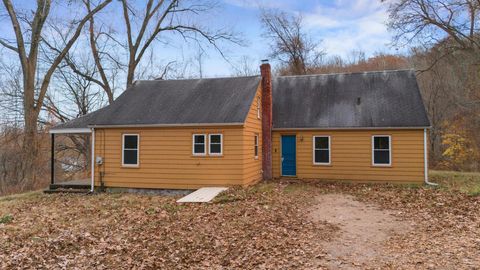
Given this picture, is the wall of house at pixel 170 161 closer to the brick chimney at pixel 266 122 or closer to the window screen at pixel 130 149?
the window screen at pixel 130 149

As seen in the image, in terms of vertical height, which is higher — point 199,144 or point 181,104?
point 181,104

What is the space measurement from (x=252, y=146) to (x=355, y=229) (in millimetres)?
6973

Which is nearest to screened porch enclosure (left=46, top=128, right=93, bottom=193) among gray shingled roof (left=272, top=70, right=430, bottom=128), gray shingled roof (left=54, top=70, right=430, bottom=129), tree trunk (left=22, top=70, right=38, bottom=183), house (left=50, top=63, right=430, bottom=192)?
tree trunk (left=22, top=70, right=38, bottom=183)

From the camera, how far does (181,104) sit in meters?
14.4

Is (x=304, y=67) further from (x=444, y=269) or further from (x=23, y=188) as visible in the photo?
(x=444, y=269)

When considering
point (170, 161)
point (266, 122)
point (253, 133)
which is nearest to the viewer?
point (170, 161)

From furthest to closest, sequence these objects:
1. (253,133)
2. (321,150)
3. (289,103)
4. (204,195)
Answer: (289,103), (321,150), (253,133), (204,195)

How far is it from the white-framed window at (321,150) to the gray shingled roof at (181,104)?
12.2ft

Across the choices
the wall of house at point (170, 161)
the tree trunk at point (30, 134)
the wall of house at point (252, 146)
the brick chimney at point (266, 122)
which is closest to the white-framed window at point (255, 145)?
the wall of house at point (252, 146)

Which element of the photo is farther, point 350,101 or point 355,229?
point 350,101

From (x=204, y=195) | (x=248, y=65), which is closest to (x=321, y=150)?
(x=204, y=195)

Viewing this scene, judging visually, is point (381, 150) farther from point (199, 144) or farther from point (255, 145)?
point (199, 144)

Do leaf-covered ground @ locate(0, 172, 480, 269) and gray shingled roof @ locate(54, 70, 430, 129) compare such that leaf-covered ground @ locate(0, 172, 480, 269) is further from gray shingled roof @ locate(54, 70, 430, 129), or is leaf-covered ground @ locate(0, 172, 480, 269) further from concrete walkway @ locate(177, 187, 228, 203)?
gray shingled roof @ locate(54, 70, 430, 129)

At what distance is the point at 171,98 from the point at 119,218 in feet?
23.7
